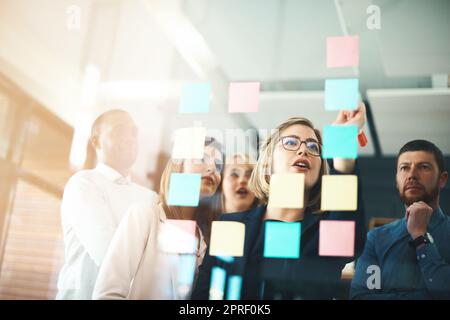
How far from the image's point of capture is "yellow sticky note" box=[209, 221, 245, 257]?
73.9 inches

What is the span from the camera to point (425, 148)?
181 cm

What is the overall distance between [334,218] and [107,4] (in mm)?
1198

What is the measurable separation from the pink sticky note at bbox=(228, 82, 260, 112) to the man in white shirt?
0.36 metres

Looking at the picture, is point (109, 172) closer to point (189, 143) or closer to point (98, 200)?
point (98, 200)

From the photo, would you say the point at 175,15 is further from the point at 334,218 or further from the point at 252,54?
the point at 334,218

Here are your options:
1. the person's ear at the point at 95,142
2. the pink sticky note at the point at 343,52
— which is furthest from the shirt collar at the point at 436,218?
the person's ear at the point at 95,142

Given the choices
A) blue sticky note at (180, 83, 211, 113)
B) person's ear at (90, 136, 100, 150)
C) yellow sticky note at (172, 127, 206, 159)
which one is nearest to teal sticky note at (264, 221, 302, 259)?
yellow sticky note at (172, 127, 206, 159)

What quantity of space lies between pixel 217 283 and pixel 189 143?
489 mm

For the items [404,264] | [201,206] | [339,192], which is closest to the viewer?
[404,264]

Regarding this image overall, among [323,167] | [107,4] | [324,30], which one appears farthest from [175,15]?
[323,167]

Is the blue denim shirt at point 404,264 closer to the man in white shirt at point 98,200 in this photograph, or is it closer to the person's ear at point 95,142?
the man in white shirt at point 98,200

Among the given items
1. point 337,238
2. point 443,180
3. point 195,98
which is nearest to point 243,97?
point 195,98

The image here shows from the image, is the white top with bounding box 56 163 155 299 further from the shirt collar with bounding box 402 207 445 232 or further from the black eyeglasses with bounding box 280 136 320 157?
the shirt collar with bounding box 402 207 445 232
